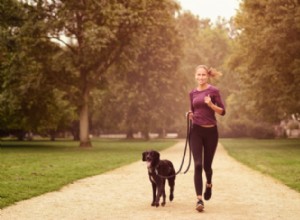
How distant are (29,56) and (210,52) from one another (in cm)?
A: 6026

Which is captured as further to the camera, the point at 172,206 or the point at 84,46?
the point at 84,46

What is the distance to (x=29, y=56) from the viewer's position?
34.1 m

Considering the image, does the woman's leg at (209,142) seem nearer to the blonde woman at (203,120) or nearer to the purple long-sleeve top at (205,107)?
the blonde woman at (203,120)

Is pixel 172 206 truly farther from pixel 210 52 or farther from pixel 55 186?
pixel 210 52

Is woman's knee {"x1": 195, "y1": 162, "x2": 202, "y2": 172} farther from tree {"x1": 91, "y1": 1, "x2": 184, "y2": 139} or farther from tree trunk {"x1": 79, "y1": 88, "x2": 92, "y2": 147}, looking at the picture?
tree {"x1": 91, "y1": 1, "x2": 184, "y2": 139}

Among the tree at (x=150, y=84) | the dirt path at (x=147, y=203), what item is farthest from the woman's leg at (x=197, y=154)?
the tree at (x=150, y=84)

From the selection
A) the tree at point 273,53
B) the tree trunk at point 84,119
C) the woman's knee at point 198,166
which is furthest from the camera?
the tree trunk at point 84,119

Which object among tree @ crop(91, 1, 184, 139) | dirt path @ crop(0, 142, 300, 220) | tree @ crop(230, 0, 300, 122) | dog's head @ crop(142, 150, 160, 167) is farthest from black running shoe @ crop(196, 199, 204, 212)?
tree @ crop(91, 1, 184, 139)

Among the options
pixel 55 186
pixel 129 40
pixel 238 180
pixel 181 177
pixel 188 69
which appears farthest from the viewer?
pixel 188 69

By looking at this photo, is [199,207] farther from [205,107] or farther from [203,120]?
[205,107]

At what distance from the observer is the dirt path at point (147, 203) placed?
25.7 feet

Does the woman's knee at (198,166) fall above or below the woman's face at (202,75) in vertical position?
below

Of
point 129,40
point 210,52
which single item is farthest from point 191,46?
point 129,40

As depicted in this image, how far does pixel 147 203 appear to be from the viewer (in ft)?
30.4
